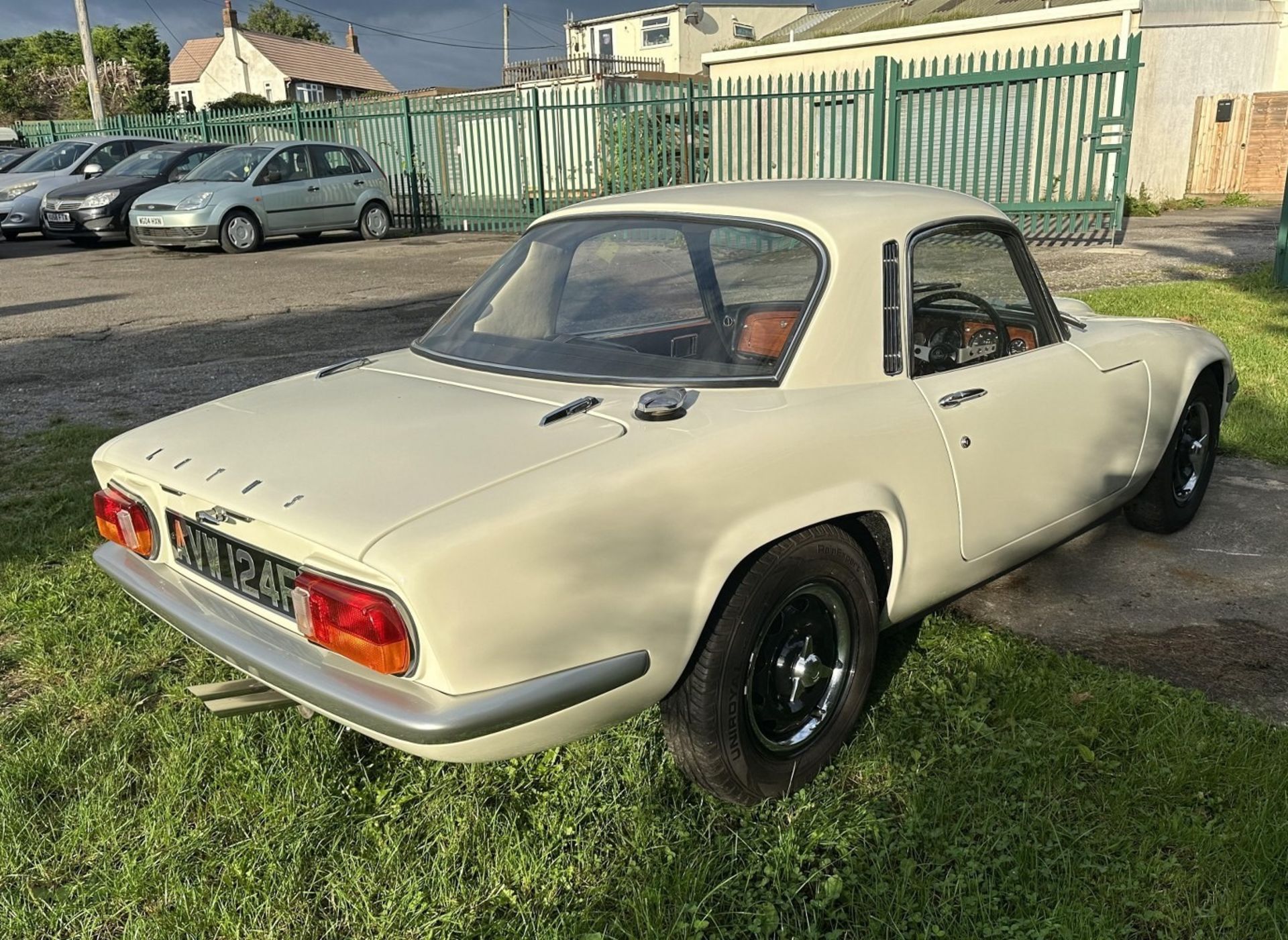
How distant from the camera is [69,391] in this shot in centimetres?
696

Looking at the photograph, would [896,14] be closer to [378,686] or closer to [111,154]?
[111,154]

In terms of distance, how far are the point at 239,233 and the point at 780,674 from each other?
13941 millimetres

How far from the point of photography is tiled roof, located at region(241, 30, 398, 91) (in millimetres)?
54406

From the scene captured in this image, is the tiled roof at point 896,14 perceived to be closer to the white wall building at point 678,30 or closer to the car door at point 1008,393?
the white wall building at point 678,30

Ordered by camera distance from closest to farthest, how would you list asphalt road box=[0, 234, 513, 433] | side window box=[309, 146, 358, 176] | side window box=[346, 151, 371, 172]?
asphalt road box=[0, 234, 513, 433] → side window box=[309, 146, 358, 176] → side window box=[346, 151, 371, 172]

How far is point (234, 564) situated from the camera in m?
2.45

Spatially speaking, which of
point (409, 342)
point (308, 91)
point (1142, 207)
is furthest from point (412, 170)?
point (308, 91)

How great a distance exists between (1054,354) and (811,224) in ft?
3.57

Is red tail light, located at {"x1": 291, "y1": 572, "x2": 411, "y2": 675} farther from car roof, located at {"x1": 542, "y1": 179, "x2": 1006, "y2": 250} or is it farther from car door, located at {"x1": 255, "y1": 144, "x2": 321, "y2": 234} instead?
car door, located at {"x1": 255, "y1": 144, "x2": 321, "y2": 234}

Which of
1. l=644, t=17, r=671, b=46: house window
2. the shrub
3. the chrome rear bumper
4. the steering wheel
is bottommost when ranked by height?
the shrub

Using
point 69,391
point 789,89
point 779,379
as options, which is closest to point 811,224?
point 779,379

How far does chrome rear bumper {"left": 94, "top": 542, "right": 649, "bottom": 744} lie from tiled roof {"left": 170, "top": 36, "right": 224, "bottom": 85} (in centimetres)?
6663

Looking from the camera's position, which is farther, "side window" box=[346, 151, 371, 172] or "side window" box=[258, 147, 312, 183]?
"side window" box=[346, 151, 371, 172]

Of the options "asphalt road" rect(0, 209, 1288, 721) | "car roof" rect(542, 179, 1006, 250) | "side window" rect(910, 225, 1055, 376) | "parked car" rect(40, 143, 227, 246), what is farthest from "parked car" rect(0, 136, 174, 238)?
"side window" rect(910, 225, 1055, 376)
